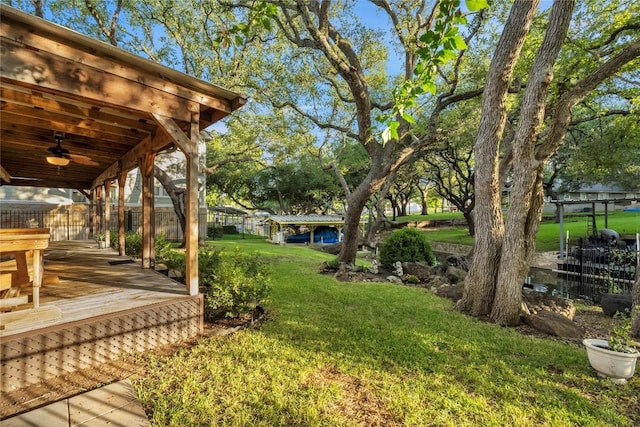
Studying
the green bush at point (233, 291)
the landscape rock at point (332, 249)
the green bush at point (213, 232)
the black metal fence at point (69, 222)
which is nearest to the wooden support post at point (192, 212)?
the green bush at point (233, 291)

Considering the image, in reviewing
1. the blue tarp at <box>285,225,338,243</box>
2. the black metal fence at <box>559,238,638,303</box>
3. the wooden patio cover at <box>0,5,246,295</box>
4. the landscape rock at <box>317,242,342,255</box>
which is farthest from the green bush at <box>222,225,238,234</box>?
the black metal fence at <box>559,238,638,303</box>

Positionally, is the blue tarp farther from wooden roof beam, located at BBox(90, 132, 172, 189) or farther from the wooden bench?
the wooden bench

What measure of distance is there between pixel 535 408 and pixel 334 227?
75.9 feet

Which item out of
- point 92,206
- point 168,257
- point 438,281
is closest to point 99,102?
point 168,257

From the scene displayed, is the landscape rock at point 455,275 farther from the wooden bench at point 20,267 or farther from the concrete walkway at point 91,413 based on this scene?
the wooden bench at point 20,267

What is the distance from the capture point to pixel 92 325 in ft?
10.0

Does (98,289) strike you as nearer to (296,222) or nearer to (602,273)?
(602,273)

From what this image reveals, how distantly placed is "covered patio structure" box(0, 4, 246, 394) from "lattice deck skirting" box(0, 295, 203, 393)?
0.06ft

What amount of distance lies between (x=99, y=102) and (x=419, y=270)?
8177 mm

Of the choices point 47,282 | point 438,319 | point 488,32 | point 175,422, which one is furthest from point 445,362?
point 488,32

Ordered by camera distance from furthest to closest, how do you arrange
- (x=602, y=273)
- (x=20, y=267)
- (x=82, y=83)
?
1. (x=602, y=273)
2. (x=20, y=267)
3. (x=82, y=83)

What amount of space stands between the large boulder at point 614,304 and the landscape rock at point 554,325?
1.70 meters

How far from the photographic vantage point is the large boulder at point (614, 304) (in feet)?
18.1

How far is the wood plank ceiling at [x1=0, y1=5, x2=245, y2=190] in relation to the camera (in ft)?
8.80
